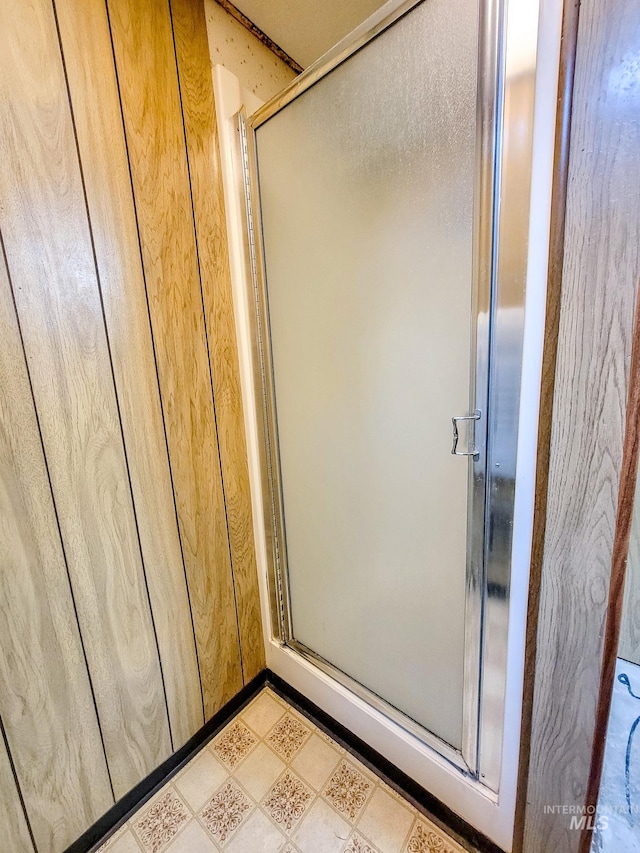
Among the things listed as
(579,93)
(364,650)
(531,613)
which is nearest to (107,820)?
(364,650)

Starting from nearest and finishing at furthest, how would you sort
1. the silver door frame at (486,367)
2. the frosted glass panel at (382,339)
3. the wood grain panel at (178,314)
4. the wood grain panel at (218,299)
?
the silver door frame at (486,367) → the frosted glass panel at (382,339) → the wood grain panel at (178,314) → the wood grain panel at (218,299)

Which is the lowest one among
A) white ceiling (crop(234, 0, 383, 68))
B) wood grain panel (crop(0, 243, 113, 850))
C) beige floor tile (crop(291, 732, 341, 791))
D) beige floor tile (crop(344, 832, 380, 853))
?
beige floor tile (crop(291, 732, 341, 791))

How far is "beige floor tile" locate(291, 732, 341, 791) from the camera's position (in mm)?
1197

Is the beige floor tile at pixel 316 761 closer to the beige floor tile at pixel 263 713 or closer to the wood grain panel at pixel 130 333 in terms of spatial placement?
the beige floor tile at pixel 263 713

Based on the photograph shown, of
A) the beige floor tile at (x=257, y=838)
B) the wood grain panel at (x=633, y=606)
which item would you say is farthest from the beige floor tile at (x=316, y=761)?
the wood grain panel at (x=633, y=606)

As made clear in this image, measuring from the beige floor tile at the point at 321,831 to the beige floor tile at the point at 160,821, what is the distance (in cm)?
36

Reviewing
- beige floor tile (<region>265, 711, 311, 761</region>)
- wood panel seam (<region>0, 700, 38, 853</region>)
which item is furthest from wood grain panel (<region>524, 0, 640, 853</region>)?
wood panel seam (<region>0, 700, 38, 853</region>)

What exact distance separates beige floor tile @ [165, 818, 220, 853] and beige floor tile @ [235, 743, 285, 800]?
0.15 metres

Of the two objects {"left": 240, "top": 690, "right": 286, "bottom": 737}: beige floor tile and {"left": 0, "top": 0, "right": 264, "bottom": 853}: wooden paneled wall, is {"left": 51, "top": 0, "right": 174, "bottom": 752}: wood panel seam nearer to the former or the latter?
{"left": 0, "top": 0, "right": 264, "bottom": 853}: wooden paneled wall

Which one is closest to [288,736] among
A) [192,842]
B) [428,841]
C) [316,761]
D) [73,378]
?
[316,761]

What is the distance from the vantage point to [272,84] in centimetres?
129

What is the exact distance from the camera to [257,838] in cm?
105

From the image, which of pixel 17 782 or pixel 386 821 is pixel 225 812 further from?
pixel 17 782

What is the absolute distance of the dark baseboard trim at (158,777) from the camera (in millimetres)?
1044
